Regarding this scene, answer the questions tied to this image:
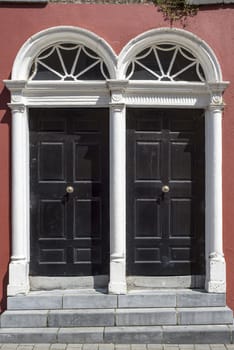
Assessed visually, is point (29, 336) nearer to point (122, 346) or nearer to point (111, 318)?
point (111, 318)

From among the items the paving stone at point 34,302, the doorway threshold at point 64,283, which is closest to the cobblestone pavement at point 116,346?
the paving stone at point 34,302

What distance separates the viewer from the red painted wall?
649cm

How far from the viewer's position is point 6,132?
21.4 feet

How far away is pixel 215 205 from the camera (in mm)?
6566

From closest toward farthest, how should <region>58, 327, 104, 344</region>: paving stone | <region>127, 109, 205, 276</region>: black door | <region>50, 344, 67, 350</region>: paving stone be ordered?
<region>50, 344, 67, 350</region>: paving stone → <region>58, 327, 104, 344</region>: paving stone → <region>127, 109, 205, 276</region>: black door

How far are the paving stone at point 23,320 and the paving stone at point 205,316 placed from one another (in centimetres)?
162

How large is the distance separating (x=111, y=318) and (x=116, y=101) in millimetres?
2581

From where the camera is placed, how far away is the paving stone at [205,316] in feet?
20.8

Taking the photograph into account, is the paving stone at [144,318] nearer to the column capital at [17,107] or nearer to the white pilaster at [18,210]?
the white pilaster at [18,210]

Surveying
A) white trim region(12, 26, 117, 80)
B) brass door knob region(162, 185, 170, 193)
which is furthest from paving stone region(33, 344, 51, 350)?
white trim region(12, 26, 117, 80)

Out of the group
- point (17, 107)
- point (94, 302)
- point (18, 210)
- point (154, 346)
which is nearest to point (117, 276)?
point (94, 302)

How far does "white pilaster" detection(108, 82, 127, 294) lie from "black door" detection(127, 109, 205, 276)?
0.23 metres

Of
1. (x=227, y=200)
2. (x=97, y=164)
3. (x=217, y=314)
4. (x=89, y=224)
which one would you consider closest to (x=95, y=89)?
(x=97, y=164)

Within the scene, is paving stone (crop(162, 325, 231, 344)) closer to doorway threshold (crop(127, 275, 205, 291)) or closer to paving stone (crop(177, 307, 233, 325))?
paving stone (crop(177, 307, 233, 325))
